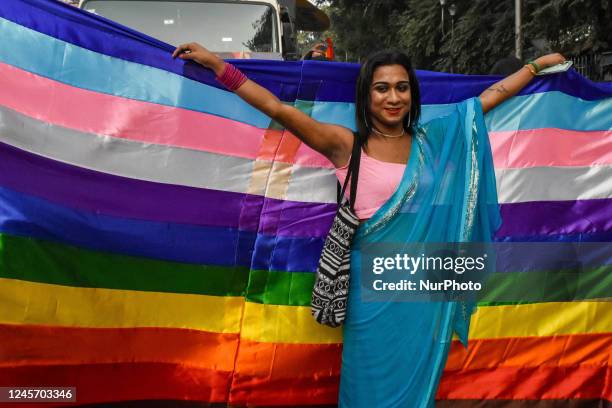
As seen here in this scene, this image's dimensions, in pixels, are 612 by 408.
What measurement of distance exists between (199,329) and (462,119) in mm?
1391

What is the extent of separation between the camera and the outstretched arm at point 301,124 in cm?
244

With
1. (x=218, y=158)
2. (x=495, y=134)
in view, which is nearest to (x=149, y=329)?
(x=218, y=158)

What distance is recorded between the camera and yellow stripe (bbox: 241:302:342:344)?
2.89 m

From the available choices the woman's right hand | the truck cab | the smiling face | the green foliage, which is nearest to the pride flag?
the woman's right hand

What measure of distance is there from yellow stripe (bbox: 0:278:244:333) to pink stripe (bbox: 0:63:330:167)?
2.10 feet

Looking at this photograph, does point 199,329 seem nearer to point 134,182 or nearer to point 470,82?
point 134,182

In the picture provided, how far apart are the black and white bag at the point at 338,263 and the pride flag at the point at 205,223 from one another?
0.37 m

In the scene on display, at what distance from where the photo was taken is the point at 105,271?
273 centimetres

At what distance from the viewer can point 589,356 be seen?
3107mm

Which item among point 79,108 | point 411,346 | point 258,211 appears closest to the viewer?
point 411,346

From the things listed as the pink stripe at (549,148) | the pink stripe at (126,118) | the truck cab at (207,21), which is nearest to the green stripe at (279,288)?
the pink stripe at (126,118)

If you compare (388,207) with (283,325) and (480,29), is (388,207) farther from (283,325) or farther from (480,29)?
(480,29)

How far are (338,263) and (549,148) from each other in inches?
50.9

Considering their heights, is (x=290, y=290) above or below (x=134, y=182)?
below
